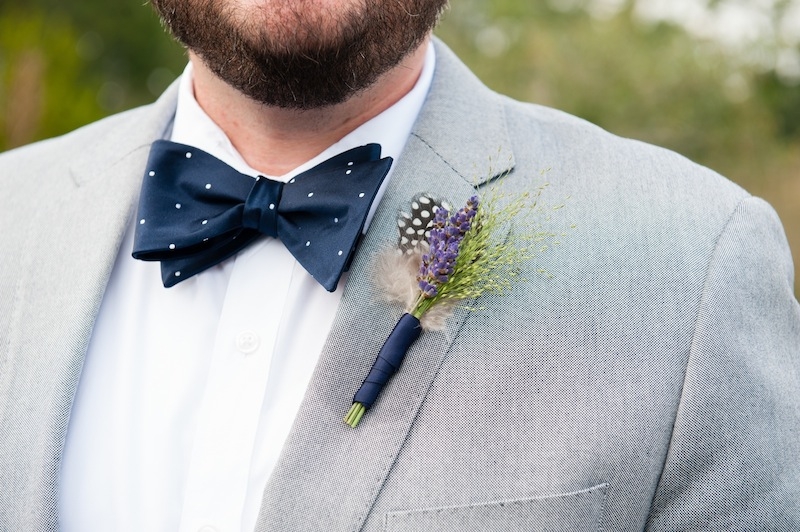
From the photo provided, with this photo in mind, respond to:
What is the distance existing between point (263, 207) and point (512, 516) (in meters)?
0.86

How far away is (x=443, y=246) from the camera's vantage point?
6.35 feet

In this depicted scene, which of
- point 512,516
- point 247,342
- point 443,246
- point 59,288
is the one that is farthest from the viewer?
point 59,288

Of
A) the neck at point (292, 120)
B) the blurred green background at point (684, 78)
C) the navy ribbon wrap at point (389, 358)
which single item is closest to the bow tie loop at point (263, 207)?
the neck at point (292, 120)

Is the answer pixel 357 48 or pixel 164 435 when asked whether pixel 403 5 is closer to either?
pixel 357 48

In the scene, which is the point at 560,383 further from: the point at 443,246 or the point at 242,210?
the point at 242,210

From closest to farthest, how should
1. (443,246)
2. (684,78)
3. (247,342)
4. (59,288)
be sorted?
(443,246)
(247,342)
(59,288)
(684,78)

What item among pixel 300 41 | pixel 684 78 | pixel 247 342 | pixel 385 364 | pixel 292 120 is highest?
pixel 300 41

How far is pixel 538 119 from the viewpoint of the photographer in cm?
235

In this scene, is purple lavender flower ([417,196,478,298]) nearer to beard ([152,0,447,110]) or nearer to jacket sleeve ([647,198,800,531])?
beard ([152,0,447,110])

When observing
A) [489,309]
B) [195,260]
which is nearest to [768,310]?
[489,309]

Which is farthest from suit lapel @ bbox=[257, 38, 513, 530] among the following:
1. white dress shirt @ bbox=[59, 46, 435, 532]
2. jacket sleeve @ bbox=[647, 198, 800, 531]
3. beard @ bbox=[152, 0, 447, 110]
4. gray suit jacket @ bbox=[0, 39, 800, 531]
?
jacket sleeve @ bbox=[647, 198, 800, 531]

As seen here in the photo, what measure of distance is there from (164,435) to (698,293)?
118 centimetres

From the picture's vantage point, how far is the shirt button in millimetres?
2031

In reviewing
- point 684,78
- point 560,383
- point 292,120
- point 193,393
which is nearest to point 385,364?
point 560,383
